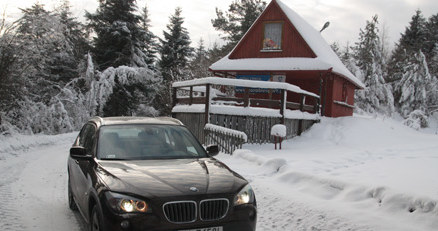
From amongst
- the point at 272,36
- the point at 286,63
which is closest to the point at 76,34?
the point at 272,36

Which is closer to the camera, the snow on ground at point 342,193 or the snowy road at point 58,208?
the snow on ground at point 342,193

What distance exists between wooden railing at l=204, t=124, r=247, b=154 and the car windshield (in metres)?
5.10

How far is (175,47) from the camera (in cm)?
4203

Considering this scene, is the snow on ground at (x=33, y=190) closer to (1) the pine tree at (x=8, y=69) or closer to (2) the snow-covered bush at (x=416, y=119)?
(1) the pine tree at (x=8, y=69)

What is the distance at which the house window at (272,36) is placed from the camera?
20.9m

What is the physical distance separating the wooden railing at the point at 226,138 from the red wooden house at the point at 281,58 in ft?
28.0

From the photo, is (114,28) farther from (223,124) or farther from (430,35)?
(430,35)

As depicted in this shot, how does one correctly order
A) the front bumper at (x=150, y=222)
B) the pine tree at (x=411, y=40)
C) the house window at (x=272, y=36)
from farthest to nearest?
1. the pine tree at (x=411, y=40)
2. the house window at (x=272, y=36)
3. the front bumper at (x=150, y=222)

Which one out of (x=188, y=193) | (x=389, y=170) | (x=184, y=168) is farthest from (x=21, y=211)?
(x=389, y=170)

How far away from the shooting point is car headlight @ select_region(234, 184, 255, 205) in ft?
11.9

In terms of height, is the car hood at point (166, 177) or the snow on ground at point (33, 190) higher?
the car hood at point (166, 177)

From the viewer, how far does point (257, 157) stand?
855 centimetres

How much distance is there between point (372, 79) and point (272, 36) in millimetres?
23018

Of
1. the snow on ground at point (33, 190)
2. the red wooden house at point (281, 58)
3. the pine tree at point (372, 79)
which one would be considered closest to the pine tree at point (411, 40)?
the pine tree at point (372, 79)
